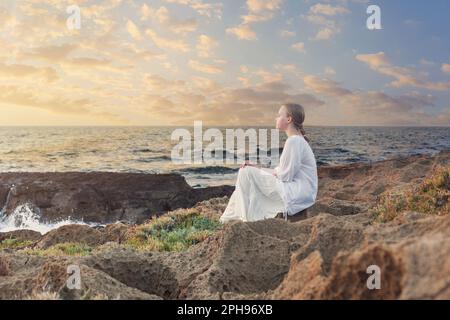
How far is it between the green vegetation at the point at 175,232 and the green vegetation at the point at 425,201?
10.7ft

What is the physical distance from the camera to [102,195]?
2400 cm

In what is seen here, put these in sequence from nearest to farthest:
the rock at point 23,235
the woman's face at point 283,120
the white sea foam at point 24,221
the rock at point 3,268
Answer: the rock at point 3,268, the woman's face at point 283,120, the rock at point 23,235, the white sea foam at point 24,221

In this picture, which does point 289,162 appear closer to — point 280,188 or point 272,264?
point 280,188

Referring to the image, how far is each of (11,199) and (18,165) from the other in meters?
18.2

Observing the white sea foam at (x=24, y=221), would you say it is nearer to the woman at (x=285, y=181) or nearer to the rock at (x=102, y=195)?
the rock at (x=102, y=195)

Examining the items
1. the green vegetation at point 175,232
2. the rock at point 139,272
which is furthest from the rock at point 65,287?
the green vegetation at point 175,232

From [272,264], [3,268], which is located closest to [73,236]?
[3,268]

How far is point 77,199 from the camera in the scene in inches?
938

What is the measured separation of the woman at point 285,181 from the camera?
9633 mm

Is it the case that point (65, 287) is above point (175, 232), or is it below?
above

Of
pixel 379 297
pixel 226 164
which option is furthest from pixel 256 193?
pixel 226 164

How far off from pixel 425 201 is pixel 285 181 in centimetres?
261

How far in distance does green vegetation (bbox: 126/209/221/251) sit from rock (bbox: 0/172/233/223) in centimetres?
1051

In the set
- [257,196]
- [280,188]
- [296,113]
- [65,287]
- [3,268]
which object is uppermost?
[296,113]
